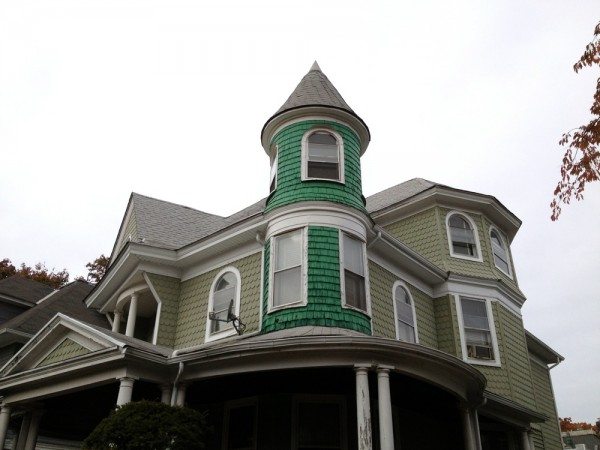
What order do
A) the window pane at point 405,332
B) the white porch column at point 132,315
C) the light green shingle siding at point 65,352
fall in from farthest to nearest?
1. the white porch column at point 132,315
2. the window pane at point 405,332
3. the light green shingle siding at point 65,352

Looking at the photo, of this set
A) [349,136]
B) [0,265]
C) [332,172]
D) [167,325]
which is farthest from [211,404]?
[0,265]

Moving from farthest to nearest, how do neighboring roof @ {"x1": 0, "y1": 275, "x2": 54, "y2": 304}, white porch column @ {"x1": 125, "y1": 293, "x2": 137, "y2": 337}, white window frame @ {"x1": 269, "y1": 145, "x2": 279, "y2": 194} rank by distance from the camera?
1. neighboring roof @ {"x1": 0, "y1": 275, "x2": 54, "y2": 304}
2. white porch column @ {"x1": 125, "y1": 293, "x2": 137, "y2": 337}
3. white window frame @ {"x1": 269, "y1": 145, "x2": 279, "y2": 194}

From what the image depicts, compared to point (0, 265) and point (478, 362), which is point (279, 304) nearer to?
point (478, 362)

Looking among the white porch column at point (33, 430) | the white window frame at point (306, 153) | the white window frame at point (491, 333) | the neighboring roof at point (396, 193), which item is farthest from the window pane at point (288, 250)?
the white porch column at point (33, 430)

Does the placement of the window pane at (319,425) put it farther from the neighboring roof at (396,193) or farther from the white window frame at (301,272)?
the neighboring roof at (396,193)

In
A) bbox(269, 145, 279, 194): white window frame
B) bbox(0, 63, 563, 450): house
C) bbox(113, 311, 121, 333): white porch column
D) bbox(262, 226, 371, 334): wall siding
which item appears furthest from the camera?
bbox(113, 311, 121, 333): white porch column

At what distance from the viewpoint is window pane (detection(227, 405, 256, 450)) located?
442 inches

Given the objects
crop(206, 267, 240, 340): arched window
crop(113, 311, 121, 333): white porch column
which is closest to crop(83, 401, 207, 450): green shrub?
crop(206, 267, 240, 340): arched window

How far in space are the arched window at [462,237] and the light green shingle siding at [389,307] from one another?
1724 millimetres

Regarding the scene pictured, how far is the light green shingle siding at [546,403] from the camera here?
18.2 m

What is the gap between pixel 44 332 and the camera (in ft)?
38.7

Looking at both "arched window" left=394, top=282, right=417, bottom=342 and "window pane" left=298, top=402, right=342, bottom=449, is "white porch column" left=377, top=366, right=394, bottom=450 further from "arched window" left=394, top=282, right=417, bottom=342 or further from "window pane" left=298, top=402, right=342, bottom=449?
"arched window" left=394, top=282, right=417, bottom=342

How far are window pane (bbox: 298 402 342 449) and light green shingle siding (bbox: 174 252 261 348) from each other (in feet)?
6.43

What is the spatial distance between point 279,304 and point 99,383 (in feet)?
11.9
